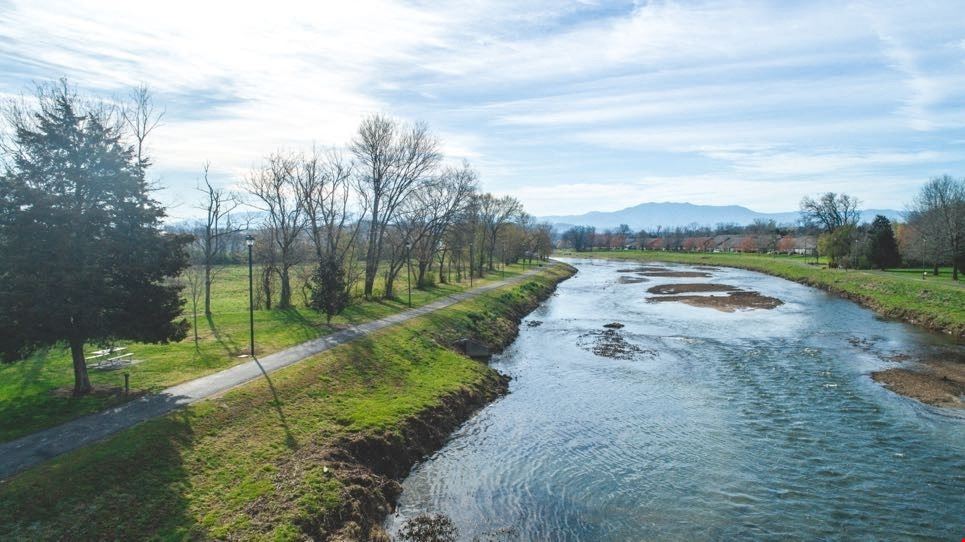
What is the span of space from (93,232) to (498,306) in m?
31.7

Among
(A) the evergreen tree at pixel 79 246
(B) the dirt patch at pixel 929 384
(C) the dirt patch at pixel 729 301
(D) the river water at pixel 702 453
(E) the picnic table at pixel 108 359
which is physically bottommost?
(D) the river water at pixel 702 453

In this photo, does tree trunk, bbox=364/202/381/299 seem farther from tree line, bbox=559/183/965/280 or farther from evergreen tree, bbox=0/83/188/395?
tree line, bbox=559/183/965/280

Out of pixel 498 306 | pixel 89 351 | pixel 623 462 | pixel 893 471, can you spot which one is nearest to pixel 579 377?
pixel 623 462

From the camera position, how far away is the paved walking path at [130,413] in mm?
Result: 12773

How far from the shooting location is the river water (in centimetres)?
1341

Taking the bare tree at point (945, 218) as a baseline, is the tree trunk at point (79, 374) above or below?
below

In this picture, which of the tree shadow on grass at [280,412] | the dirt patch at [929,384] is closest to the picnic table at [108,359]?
the tree shadow on grass at [280,412]

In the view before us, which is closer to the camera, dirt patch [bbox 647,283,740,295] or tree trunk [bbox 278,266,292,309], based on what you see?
tree trunk [bbox 278,266,292,309]

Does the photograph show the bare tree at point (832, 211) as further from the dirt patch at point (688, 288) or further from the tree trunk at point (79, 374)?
the tree trunk at point (79, 374)

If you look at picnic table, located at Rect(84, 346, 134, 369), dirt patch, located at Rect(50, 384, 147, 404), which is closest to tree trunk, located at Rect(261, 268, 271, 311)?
picnic table, located at Rect(84, 346, 134, 369)

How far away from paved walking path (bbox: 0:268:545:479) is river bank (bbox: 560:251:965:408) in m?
26.0

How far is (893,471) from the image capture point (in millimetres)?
15766

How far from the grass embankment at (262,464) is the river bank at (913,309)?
18.9m

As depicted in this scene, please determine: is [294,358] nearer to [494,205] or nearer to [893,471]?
[893,471]
